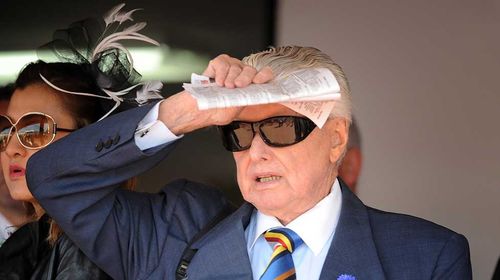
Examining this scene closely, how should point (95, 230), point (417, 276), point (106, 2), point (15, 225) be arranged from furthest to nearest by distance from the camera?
point (106, 2)
point (15, 225)
point (95, 230)
point (417, 276)

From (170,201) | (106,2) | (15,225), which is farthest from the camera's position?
(106,2)

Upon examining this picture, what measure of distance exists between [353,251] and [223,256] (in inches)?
13.6

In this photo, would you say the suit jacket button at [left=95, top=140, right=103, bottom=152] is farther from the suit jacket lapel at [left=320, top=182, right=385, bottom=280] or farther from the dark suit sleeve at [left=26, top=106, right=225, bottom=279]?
the suit jacket lapel at [left=320, top=182, right=385, bottom=280]

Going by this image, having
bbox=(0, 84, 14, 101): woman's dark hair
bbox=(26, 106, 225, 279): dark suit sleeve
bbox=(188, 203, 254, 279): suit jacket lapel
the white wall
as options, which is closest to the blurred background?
the white wall

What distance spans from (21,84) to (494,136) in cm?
195

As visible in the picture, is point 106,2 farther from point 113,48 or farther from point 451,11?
point 451,11

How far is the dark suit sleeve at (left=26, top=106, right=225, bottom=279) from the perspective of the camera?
7.59 ft

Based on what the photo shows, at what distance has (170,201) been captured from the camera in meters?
2.54

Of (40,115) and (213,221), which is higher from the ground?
(40,115)

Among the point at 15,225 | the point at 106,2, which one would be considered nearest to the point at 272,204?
the point at 15,225

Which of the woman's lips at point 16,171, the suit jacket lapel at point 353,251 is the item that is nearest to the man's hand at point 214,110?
the suit jacket lapel at point 353,251

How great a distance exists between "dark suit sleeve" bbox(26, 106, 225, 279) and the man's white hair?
35 centimetres

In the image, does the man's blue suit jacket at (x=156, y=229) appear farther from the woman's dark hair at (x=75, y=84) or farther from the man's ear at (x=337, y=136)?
the woman's dark hair at (x=75, y=84)

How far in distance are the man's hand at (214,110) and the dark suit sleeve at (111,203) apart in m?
0.07
